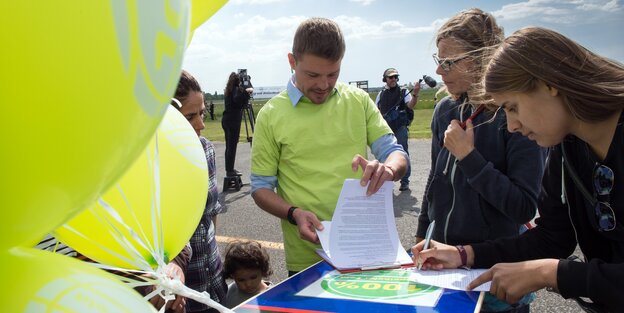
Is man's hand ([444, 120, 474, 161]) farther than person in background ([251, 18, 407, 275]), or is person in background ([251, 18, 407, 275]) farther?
person in background ([251, 18, 407, 275])

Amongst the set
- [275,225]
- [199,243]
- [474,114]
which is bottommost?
[275,225]

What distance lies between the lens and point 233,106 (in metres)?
7.07

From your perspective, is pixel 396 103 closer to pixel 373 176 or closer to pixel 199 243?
pixel 199 243

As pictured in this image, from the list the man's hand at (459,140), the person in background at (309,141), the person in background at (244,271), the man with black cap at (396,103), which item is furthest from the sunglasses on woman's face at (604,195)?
the man with black cap at (396,103)

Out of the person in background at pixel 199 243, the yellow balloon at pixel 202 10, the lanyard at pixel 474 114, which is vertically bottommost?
the person in background at pixel 199 243

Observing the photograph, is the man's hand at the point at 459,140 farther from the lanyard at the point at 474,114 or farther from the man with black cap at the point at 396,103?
the man with black cap at the point at 396,103

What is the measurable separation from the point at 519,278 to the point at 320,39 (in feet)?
3.61

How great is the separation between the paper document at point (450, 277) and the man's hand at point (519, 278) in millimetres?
31

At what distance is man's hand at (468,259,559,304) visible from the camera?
50.8 inches

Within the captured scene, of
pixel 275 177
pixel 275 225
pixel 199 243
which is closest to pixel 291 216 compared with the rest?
pixel 275 177

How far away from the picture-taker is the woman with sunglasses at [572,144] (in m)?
1.23

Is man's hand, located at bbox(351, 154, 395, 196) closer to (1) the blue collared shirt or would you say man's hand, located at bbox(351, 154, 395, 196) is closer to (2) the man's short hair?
(1) the blue collared shirt

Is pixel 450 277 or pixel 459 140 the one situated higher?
pixel 459 140

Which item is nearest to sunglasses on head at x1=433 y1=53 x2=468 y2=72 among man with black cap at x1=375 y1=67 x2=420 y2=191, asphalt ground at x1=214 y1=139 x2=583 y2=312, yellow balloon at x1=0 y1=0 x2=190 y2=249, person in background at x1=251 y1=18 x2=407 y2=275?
person in background at x1=251 y1=18 x2=407 y2=275
